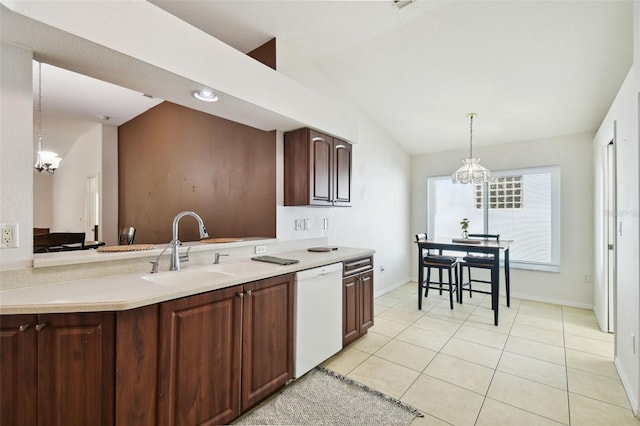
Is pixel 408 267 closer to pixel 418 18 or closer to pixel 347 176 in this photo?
pixel 347 176

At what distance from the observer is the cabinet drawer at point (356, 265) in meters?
2.60

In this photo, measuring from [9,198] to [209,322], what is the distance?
1.17m

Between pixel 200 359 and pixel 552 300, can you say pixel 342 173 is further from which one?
pixel 552 300

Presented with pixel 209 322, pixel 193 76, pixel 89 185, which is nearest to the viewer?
pixel 209 322

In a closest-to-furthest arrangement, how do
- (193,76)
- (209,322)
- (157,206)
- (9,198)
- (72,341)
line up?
(72,341) < (9,198) < (209,322) < (193,76) < (157,206)

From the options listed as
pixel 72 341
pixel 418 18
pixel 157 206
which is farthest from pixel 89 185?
pixel 418 18

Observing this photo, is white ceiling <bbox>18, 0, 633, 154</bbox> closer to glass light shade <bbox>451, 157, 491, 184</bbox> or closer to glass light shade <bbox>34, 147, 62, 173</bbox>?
glass light shade <bbox>451, 157, 491, 184</bbox>

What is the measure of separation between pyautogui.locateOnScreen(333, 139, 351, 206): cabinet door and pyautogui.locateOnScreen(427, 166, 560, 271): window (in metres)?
2.57

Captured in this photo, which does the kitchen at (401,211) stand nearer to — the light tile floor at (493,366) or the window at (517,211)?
the window at (517,211)

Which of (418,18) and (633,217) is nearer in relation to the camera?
(633,217)

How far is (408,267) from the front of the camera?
5.27 metres

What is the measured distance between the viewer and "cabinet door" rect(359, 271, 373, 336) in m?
2.82

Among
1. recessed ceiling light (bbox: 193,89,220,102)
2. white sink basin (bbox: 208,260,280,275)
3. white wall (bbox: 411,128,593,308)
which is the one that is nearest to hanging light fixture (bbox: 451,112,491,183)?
white wall (bbox: 411,128,593,308)

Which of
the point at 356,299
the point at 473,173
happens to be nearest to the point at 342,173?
the point at 356,299
